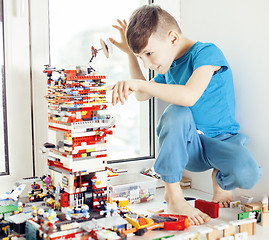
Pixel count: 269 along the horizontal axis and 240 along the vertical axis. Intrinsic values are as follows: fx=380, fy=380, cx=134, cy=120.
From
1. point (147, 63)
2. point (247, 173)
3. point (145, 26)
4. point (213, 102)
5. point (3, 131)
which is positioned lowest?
point (247, 173)

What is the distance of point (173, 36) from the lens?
48.6 inches

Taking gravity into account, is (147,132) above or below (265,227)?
above

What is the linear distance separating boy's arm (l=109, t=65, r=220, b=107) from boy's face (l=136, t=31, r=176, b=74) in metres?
0.12

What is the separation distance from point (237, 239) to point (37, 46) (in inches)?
36.3

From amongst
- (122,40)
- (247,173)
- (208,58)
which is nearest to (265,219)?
(247,173)

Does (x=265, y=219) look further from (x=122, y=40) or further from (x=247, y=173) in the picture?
(x=122, y=40)

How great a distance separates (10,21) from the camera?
131 centimetres

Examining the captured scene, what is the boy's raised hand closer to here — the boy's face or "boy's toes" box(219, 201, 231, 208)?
the boy's face

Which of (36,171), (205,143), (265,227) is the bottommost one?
(265,227)

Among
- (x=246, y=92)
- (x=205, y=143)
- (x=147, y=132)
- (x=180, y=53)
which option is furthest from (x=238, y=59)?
(x=147, y=132)

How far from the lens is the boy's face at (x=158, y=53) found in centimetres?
118

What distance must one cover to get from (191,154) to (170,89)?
0.91ft

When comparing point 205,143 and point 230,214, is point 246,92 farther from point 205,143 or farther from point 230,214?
point 230,214

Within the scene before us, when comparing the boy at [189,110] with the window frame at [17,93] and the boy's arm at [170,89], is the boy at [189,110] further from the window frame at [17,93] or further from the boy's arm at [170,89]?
the window frame at [17,93]
